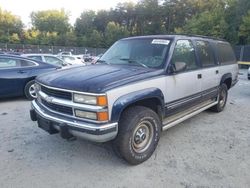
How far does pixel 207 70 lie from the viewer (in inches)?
208

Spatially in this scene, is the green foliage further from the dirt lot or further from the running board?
the dirt lot

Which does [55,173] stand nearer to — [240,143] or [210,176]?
[210,176]

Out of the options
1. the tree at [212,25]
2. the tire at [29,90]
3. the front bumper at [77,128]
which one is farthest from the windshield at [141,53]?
the tree at [212,25]

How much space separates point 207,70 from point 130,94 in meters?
2.52

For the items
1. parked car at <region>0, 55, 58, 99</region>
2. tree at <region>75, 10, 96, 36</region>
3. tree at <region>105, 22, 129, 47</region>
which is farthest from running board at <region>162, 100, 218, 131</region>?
tree at <region>75, 10, 96, 36</region>

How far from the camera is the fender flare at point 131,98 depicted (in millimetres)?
3266

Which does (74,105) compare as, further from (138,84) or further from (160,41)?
(160,41)

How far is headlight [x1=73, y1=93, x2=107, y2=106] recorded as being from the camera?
10.3 feet

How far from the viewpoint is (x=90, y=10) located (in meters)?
87.9

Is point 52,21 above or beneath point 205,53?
above

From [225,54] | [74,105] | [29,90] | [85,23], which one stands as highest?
[85,23]

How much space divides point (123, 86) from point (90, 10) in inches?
3545

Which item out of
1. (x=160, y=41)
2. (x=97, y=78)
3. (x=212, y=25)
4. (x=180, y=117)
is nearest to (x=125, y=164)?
(x=97, y=78)

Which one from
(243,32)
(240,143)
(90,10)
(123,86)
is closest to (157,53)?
(123,86)
